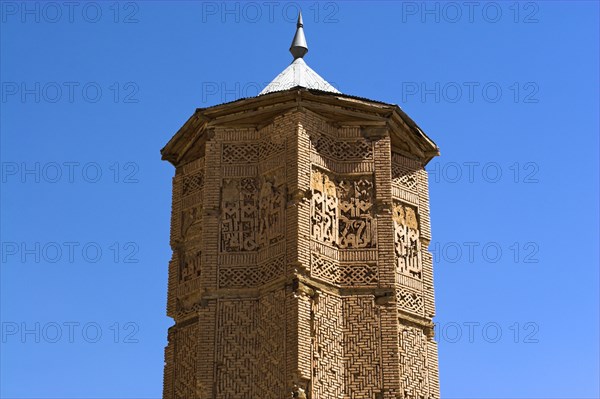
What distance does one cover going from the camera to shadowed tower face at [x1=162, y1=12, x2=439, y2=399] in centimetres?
1454

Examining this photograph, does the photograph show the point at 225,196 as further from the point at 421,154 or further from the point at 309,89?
the point at 421,154

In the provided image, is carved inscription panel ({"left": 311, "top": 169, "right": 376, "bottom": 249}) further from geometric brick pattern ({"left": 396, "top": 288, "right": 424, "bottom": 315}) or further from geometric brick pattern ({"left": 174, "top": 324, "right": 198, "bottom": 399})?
geometric brick pattern ({"left": 174, "top": 324, "right": 198, "bottom": 399})

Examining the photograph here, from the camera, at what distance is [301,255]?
1474 centimetres

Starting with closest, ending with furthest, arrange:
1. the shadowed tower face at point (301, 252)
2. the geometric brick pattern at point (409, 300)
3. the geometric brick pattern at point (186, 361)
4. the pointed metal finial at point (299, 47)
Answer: the shadowed tower face at point (301, 252), the geometric brick pattern at point (186, 361), the geometric brick pattern at point (409, 300), the pointed metal finial at point (299, 47)

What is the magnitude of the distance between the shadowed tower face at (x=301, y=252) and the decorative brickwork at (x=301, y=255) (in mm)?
19

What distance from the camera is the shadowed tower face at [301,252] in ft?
47.7

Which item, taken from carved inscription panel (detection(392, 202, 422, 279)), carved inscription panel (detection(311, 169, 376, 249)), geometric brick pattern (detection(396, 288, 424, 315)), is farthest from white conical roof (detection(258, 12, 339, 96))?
geometric brick pattern (detection(396, 288, 424, 315))

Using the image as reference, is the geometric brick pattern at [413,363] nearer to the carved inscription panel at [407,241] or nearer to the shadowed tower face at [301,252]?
the shadowed tower face at [301,252]

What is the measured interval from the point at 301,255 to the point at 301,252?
0.04 meters

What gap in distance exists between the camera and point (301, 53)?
58.5 ft

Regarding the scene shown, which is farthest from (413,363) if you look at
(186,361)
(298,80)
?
(298,80)

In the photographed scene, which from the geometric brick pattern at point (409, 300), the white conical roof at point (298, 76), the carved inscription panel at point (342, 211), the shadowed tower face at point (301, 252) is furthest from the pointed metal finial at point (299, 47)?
the geometric brick pattern at point (409, 300)

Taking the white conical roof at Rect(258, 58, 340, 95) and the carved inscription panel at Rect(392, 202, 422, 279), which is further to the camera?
the white conical roof at Rect(258, 58, 340, 95)

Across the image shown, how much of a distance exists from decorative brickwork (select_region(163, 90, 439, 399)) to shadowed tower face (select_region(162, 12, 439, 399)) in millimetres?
19
